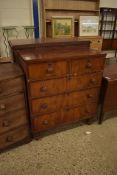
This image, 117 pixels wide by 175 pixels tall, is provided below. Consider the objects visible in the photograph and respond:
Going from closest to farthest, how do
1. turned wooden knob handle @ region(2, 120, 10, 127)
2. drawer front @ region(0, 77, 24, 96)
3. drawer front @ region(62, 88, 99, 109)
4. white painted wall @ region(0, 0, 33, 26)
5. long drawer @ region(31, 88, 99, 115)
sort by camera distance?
drawer front @ region(0, 77, 24, 96) → turned wooden knob handle @ region(2, 120, 10, 127) → long drawer @ region(31, 88, 99, 115) → drawer front @ region(62, 88, 99, 109) → white painted wall @ region(0, 0, 33, 26)

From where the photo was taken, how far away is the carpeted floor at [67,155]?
51.9 inches

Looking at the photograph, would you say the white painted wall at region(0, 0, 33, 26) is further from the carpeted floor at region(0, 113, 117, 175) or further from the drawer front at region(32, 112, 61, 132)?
the carpeted floor at region(0, 113, 117, 175)

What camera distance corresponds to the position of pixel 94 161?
4.60 feet

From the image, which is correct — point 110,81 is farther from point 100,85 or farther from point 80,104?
point 80,104

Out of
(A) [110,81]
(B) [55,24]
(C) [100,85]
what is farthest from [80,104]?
(B) [55,24]

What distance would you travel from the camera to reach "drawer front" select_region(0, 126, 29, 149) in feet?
4.59

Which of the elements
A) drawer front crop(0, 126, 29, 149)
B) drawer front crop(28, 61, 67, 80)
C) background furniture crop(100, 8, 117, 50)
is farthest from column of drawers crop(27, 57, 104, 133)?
background furniture crop(100, 8, 117, 50)

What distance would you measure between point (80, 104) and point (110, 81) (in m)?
0.41

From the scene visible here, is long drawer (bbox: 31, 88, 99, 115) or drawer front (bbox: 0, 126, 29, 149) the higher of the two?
long drawer (bbox: 31, 88, 99, 115)

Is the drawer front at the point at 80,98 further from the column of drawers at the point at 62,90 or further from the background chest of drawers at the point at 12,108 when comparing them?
the background chest of drawers at the point at 12,108

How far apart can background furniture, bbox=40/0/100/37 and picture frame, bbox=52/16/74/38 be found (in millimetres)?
171

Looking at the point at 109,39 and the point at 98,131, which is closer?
the point at 98,131

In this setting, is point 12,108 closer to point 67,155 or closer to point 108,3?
point 67,155

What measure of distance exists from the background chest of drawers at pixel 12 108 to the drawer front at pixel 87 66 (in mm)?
520
